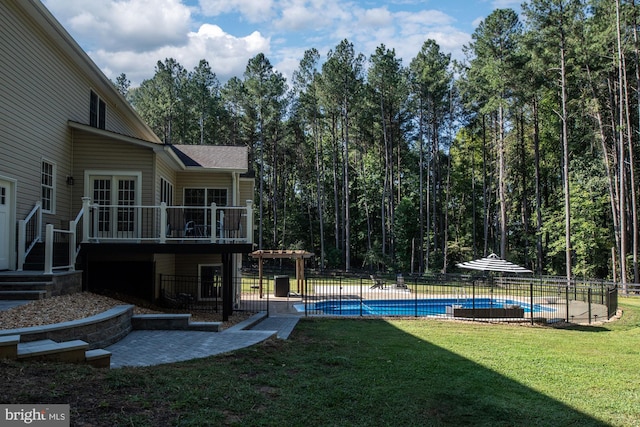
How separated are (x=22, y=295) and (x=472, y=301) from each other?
15698mm

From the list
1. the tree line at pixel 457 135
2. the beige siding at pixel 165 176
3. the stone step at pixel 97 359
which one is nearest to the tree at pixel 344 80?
the tree line at pixel 457 135

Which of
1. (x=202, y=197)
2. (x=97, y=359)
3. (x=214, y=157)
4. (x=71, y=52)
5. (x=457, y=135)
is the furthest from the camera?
(x=457, y=135)

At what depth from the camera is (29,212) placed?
10508 mm

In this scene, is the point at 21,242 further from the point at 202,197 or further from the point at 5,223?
the point at 202,197

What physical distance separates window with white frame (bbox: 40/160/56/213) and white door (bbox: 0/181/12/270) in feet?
4.69

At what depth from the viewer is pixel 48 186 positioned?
37.5ft

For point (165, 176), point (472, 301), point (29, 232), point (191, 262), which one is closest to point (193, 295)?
point (191, 262)

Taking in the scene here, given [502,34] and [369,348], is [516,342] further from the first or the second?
[502,34]

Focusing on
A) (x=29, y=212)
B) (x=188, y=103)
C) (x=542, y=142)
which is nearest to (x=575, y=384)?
(x=29, y=212)

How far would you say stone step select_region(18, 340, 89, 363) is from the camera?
5.23 meters

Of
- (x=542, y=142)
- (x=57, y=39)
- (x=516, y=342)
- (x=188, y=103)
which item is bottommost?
(x=516, y=342)

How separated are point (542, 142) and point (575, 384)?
34702mm

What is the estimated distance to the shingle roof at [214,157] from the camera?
16016mm

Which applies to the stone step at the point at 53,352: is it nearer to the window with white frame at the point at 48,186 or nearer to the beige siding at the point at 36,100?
the beige siding at the point at 36,100
